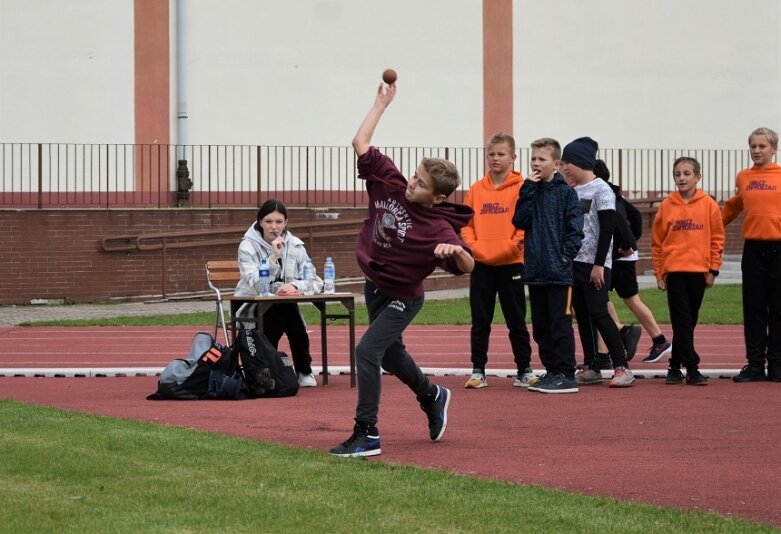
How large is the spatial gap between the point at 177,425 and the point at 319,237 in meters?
18.0

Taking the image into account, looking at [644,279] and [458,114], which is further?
[458,114]

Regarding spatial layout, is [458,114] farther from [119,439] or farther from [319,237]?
[119,439]

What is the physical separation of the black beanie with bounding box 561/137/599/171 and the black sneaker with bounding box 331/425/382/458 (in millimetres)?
4426

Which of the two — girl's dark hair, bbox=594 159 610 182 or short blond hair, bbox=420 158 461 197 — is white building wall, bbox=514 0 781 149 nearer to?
girl's dark hair, bbox=594 159 610 182

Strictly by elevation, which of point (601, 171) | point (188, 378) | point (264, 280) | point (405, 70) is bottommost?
point (188, 378)

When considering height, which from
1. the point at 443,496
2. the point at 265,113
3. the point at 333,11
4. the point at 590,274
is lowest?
the point at 443,496

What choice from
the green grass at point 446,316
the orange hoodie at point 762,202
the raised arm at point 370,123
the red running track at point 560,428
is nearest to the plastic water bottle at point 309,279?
the red running track at point 560,428

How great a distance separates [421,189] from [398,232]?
296mm

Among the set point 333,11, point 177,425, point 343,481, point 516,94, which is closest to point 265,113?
point 333,11

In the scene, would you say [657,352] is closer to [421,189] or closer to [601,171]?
[601,171]

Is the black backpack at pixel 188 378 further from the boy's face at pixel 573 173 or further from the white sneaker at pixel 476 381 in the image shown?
the boy's face at pixel 573 173

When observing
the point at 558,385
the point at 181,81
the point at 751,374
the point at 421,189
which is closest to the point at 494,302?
the point at 558,385

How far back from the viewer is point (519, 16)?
3262cm

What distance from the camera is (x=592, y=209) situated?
39.5 feet
